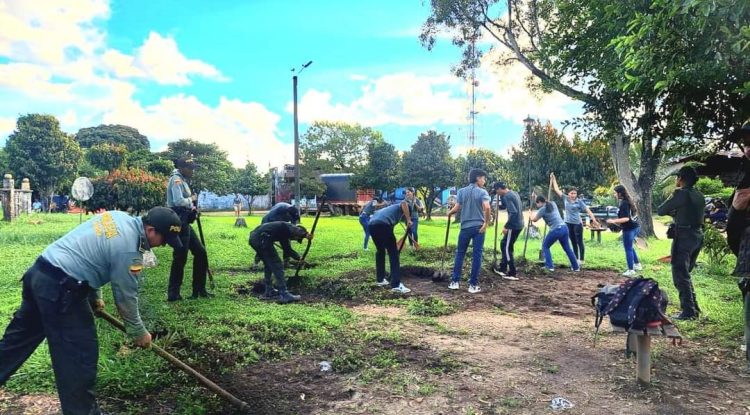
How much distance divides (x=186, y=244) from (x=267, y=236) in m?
1.05

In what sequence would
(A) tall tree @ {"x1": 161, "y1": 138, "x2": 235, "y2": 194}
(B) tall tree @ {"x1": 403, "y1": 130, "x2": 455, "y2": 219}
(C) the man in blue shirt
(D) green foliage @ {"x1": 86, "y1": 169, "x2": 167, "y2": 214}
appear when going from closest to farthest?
(C) the man in blue shirt
(D) green foliage @ {"x1": 86, "y1": 169, "x2": 167, "y2": 214}
(B) tall tree @ {"x1": 403, "y1": 130, "x2": 455, "y2": 219}
(A) tall tree @ {"x1": 161, "y1": 138, "x2": 235, "y2": 194}

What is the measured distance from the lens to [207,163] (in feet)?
141

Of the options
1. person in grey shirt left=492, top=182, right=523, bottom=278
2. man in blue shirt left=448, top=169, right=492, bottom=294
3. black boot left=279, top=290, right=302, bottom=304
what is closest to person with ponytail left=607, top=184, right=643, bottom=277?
person in grey shirt left=492, top=182, right=523, bottom=278

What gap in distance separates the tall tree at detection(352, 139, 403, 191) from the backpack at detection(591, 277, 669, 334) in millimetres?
28327

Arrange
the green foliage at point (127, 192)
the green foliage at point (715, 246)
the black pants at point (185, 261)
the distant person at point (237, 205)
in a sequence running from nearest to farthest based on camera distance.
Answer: the black pants at point (185, 261), the green foliage at point (715, 246), the green foliage at point (127, 192), the distant person at point (237, 205)

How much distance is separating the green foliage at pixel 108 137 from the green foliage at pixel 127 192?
3902cm

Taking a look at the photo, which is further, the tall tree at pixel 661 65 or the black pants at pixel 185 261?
the black pants at pixel 185 261

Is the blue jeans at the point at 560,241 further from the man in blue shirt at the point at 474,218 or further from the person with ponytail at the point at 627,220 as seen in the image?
the man in blue shirt at the point at 474,218

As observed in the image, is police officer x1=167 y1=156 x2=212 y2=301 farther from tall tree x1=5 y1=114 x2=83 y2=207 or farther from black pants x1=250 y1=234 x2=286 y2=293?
tall tree x1=5 y1=114 x2=83 y2=207

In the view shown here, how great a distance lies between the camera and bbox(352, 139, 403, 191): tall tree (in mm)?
32375

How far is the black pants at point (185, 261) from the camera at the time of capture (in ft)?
20.5

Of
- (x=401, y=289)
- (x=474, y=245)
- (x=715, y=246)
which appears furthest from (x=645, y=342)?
(x=715, y=246)

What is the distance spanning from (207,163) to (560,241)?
38529 millimetres

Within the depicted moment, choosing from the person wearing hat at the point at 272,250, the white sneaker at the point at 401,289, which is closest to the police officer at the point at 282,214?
the person wearing hat at the point at 272,250
